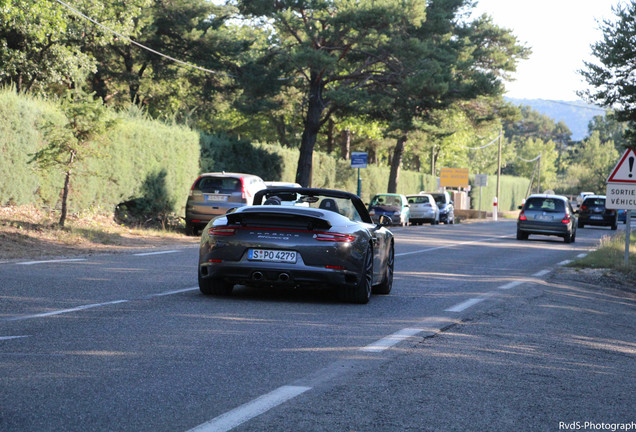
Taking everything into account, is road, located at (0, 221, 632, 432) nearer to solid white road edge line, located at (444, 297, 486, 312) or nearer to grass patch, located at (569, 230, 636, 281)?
solid white road edge line, located at (444, 297, 486, 312)

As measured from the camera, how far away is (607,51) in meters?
32.0

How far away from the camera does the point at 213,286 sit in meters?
10.7

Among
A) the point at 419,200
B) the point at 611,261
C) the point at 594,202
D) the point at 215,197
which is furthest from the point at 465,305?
the point at 594,202

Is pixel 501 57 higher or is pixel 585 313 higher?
pixel 501 57

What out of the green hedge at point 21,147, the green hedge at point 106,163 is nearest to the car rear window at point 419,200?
the green hedge at point 106,163

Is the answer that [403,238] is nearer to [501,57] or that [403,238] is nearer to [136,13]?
[136,13]

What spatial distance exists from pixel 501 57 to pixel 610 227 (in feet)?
41.4

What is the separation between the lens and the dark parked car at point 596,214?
150 ft

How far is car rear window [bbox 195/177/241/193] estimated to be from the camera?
24.6m

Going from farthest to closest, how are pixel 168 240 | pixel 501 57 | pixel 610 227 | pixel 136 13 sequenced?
pixel 501 57
pixel 610 227
pixel 136 13
pixel 168 240

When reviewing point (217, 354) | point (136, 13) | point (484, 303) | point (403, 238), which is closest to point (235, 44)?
point (136, 13)

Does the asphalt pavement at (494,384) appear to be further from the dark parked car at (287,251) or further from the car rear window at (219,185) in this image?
the car rear window at (219,185)

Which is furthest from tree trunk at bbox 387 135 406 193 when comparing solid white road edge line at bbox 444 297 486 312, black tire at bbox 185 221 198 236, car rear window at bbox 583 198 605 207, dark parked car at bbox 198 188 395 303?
dark parked car at bbox 198 188 395 303

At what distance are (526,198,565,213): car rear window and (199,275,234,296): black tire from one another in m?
20.9
